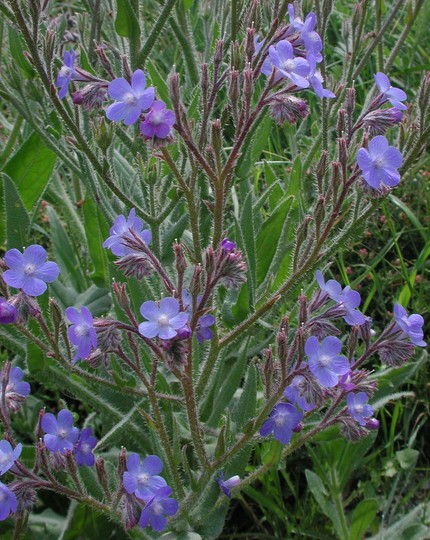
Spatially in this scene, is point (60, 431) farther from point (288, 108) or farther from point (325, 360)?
point (288, 108)

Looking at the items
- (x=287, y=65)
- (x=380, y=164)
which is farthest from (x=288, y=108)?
(x=380, y=164)

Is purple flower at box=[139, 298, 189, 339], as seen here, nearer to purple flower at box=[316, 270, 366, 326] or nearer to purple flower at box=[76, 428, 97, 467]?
purple flower at box=[316, 270, 366, 326]

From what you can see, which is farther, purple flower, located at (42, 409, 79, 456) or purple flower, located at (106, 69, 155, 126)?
purple flower, located at (42, 409, 79, 456)

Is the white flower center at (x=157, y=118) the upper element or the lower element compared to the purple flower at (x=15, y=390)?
upper

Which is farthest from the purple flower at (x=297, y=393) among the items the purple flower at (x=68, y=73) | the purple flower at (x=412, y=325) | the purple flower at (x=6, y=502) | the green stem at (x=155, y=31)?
the green stem at (x=155, y=31)

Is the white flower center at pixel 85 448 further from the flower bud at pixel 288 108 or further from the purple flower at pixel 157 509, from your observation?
the flower bud at pixel 288 108

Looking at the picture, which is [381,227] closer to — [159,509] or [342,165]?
[342,165]

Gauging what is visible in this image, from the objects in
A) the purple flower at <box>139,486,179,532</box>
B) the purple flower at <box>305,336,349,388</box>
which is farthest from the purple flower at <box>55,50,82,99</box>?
the purple flower at <box>139,486,179,532</box>
